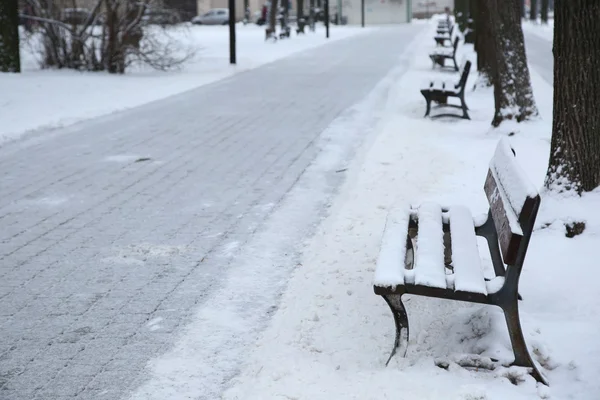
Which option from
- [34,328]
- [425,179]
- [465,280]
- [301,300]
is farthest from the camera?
[425,179]

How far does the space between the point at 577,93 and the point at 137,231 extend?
10.8 ft

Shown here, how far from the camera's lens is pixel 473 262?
4.12m

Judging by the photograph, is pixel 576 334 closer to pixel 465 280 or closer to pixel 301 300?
pixel 465 280

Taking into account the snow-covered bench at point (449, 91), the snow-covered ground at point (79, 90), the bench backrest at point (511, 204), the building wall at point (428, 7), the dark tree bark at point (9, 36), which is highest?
the building wall at point (428, 7)

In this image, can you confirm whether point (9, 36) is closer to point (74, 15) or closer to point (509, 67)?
point (74, 15)

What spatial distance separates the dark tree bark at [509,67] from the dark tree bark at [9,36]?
11105 mm

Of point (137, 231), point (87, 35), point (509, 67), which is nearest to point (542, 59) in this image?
point (87, 35)

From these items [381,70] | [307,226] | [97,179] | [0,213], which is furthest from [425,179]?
[381,70]

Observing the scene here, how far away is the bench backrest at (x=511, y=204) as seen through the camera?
362 centimetres

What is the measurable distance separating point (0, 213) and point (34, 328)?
2717mm

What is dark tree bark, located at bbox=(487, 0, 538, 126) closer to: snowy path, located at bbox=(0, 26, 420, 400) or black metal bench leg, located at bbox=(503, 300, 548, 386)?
snowy path, located at bbox=(0, 26, 420, 400)

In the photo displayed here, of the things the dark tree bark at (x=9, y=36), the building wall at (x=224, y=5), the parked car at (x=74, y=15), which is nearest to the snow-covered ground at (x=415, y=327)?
the dark tree bark at (x=9, y=36)

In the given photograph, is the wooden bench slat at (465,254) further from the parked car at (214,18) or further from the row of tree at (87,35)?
the parked car at (214,18)

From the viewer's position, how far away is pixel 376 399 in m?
3.62
